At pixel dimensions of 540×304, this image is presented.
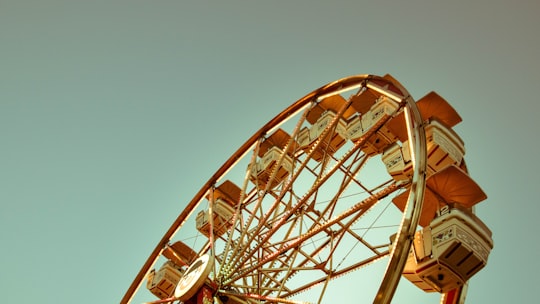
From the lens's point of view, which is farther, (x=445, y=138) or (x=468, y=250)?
(x=445, y=138)

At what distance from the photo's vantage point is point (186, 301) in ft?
28.6

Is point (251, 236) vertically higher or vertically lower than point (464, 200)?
lower

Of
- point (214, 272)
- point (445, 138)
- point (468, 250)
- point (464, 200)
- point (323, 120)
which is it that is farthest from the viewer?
point (323, 120)

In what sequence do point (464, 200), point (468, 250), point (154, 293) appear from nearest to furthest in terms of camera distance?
1. point (468, 250)
2. point (464, 200)
3. point (154, 293)

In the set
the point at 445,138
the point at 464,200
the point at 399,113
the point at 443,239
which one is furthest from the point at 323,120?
the point at 443,239

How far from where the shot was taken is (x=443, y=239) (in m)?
6.90

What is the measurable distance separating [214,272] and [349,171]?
256cm

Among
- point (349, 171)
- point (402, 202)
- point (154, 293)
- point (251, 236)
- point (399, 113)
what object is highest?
point (399, 113)

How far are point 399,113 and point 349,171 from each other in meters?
1.32

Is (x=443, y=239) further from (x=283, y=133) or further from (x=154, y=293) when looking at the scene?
(x=154, y=293)

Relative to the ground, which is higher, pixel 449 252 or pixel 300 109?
pixel 300 109

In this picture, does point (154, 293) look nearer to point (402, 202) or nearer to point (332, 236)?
point (332, 236)

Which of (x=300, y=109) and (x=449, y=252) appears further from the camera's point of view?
(x=300, y=109)

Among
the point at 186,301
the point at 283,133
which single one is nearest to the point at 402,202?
the point at 186,301
